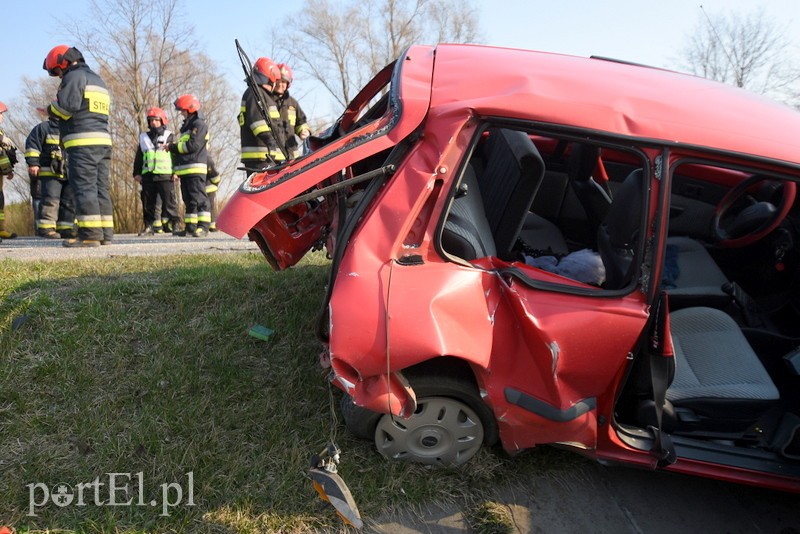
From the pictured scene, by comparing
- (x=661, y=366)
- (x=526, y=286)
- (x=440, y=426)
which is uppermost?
(x=526, y=286)

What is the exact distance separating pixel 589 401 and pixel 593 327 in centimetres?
33

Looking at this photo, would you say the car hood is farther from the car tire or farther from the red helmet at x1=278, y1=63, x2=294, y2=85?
the red helmet at x1=278, y1=63, x2=294, y2=85

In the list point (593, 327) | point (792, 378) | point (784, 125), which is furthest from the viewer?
point (792, 378)

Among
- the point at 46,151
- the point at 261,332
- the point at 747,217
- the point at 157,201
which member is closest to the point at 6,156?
the point at 46,151

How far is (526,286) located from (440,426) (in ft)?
2.43

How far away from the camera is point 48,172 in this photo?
752 centimetres

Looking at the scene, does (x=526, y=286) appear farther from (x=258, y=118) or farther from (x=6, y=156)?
(x=6, y=156)

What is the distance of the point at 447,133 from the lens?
6.41 ft

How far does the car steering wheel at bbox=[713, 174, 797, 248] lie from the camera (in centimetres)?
278

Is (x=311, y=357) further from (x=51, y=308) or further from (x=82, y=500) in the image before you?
(x=51, y=308)

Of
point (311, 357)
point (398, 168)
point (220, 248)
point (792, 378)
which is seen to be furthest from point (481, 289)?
point (220, 248)

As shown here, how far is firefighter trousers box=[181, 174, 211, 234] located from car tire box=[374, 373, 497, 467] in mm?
6053

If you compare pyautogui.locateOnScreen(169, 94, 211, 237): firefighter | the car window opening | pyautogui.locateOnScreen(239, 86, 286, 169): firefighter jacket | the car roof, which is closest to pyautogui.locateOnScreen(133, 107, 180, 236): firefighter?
pyautogui.locateOnScreen(169, 94, 211, 237): firefighter

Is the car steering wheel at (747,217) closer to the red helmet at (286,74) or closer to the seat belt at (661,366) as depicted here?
the seat belt at (661,366)
